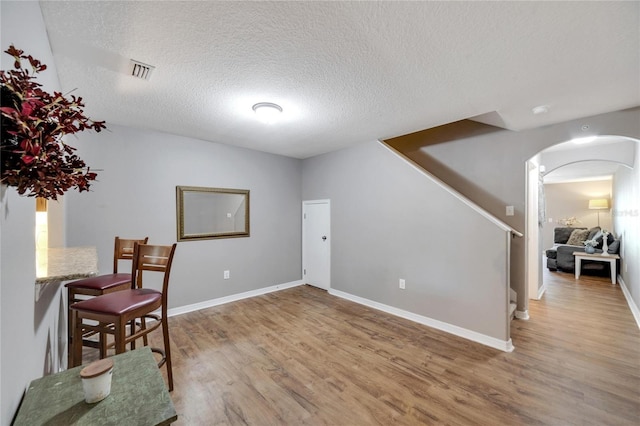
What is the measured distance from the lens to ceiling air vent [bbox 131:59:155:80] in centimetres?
187

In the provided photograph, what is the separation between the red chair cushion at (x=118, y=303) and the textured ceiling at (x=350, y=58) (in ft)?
5.33

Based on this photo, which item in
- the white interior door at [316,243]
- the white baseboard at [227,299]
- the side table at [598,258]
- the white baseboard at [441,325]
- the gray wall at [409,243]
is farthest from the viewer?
the side table at [598,258]

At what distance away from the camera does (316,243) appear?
4766 mm

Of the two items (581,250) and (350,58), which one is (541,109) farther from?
(581,250)

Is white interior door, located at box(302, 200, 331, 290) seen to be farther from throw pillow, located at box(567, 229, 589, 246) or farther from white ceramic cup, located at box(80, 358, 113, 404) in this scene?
throw pillow, located at box(567, 229, 589, 246)

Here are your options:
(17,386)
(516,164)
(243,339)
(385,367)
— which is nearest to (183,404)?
(243,339)

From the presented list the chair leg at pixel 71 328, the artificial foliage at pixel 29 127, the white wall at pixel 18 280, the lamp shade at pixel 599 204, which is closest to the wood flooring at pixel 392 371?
the chair leg at pixel 71 328

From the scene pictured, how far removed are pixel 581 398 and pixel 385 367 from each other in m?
1.41

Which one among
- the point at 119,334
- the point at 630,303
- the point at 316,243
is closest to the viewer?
the point at 119,334

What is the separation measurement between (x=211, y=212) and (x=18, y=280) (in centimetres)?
294

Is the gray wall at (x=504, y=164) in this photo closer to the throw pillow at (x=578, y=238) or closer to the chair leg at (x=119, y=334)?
the chair leg at (x=119, y=334)

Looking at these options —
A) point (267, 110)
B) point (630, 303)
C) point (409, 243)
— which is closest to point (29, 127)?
point (267, 110)

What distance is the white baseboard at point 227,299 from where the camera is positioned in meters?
3.52

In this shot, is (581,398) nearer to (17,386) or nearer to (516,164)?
(516,164)
